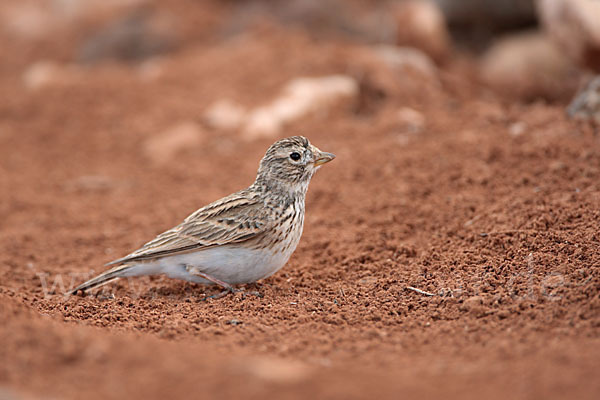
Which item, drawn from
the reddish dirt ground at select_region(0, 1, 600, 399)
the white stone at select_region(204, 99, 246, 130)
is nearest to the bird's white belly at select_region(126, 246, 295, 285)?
the reddish dirt ground at select_region(0, 1, 600, 399)

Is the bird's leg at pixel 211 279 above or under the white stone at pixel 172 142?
under

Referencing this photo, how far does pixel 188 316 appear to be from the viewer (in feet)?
14.8

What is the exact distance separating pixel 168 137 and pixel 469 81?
18.6ft

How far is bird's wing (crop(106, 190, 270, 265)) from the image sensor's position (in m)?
4.97

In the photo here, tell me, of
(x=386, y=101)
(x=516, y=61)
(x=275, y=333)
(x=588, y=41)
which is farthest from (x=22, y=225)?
(x=516, y=61)

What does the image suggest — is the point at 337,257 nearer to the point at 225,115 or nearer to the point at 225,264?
the point at 225,264

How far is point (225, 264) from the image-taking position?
4.96m

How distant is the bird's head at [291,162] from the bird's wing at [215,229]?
0.27 meters

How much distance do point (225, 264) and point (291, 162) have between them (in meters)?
1.03

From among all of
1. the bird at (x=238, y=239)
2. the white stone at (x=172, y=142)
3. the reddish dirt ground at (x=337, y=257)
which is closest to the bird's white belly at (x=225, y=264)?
the bird at (x=238, y=239)

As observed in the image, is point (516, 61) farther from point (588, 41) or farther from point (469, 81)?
point (588, 41)

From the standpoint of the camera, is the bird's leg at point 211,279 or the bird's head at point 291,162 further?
the bird's head at point 291,162

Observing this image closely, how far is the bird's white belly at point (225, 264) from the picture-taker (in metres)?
4.93

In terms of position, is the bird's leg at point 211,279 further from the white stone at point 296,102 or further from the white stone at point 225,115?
the white stone at point 225,115
